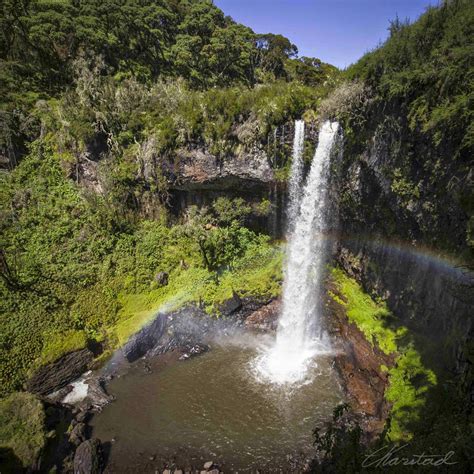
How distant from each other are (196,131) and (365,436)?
600 inches

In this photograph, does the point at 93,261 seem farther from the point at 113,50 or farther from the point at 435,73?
the point at 113,50

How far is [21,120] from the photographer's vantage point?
62.7 feet

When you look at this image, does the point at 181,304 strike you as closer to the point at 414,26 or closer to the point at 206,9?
the point at 414,26

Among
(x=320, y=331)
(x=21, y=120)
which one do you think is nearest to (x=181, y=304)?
(x=320, y=331)

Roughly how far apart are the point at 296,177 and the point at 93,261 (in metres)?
11.2

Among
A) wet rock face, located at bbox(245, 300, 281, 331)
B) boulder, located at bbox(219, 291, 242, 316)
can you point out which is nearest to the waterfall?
wet rock face, located at bbox(245, 300, 281, 331)

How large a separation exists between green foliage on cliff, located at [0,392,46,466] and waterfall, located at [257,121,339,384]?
8.22 m

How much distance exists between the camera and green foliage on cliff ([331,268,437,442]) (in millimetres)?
9359

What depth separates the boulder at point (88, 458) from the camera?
9655 millimetres

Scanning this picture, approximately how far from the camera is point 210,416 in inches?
457

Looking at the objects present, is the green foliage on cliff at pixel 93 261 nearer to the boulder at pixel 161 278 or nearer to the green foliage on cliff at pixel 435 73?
the boulder at pixel 161 278

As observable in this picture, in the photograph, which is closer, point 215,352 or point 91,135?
point 215,352

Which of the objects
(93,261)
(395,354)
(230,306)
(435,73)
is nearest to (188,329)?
(230,306)

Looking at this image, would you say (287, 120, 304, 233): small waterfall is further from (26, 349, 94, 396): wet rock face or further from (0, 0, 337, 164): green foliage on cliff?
(26, 349, 94, 396): wet rock face
